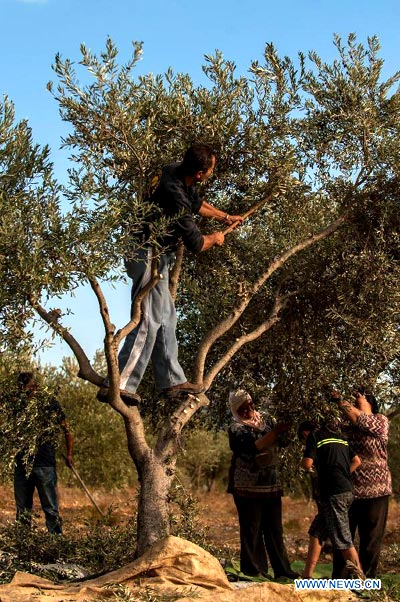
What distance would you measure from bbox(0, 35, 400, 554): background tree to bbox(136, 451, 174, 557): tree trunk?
0.06 ft

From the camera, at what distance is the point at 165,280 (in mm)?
10734

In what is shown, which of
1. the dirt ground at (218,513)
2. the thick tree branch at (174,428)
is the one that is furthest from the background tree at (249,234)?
the dirt ground at (218,513)

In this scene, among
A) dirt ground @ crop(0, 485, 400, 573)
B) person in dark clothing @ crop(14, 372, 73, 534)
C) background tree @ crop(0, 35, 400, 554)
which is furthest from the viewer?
dirt ground @ crop(0, 485, 400, 573)

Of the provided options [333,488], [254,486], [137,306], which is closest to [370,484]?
[333,488]

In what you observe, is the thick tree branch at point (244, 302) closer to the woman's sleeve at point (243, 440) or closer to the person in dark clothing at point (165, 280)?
the person in dark clothing at point (165, 280)

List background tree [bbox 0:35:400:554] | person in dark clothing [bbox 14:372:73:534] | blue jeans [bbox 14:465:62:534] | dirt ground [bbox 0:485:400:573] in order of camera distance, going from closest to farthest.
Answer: background tree [bbox 0:35:400:554] → person in dark clothing [bbox 14:372:73:534] → blue jeans [bbox 14:465:62:534] → dirt ground [bbox 0:485:400:573]

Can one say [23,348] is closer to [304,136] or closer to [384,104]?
[304,136]

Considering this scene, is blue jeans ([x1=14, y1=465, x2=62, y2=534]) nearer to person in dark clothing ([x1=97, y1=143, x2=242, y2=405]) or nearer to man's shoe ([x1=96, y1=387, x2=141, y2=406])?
man's shoe ([x1=96, y1=387, x2=141, y2=406])

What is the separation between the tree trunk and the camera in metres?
10.4

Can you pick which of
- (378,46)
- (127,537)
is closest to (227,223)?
(378,46)

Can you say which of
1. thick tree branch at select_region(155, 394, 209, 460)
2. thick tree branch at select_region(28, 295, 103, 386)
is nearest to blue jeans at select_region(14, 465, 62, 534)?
thick tree branch at select_region(155, 394, 209, 460)

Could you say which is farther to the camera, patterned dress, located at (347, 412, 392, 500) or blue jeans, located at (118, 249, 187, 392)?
patterned dress, located at (347, 412, 392, 500)

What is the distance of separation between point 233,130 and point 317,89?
1373mm

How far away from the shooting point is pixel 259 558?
12625 millimetres
